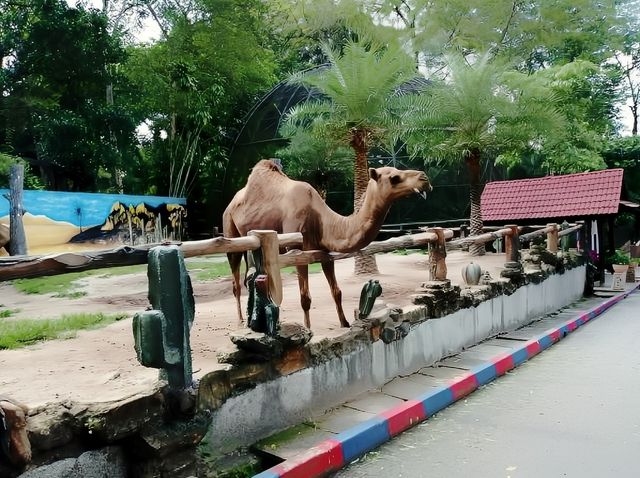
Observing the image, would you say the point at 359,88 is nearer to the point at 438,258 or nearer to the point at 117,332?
the point at 438,258

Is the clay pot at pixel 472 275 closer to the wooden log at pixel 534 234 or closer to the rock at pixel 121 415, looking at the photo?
the wooden log at pixel 534 234

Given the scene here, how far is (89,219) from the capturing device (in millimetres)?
16531

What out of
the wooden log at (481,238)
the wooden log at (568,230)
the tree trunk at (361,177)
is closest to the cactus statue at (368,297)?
the wooden log at (481,238)

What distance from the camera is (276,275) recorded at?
4.26m

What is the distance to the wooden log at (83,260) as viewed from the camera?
107 inches

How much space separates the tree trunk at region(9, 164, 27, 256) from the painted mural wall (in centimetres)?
234

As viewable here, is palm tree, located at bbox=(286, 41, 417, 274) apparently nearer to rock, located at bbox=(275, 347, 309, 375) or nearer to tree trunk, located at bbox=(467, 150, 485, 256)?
tree trunk, located at bbox=(467, 150, 485, 256)

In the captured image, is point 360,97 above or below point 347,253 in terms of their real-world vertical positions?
above

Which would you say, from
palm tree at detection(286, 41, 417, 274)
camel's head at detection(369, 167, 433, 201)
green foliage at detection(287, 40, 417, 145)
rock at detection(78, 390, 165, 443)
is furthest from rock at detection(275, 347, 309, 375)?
green foliage at detection(287, 40, 417, 145)

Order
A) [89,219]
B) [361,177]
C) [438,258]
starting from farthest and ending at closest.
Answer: [89,219] < [361,177] < [438,258]

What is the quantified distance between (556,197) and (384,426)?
1264 centimetres

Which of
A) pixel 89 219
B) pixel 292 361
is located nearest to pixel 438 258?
pixel 292 361

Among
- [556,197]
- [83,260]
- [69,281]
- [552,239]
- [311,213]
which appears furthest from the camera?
[556,197]

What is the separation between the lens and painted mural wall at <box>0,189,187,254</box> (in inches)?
577
